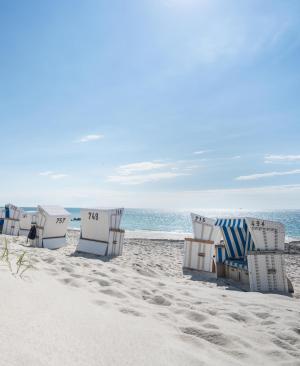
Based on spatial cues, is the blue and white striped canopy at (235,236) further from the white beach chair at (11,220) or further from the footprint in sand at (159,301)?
the white beach chair at (11,220)

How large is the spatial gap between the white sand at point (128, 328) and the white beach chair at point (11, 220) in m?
15.9

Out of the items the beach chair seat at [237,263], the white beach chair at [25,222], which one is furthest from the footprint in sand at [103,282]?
the white beach chair at [25,222]

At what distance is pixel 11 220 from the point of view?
744 inches

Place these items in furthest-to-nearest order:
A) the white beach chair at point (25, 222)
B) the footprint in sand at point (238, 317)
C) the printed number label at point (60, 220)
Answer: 1. the white beach chair at point (25, 222)
2. the printed number label at point (60, 220)
3. the footprint in sand at point (238, 317)

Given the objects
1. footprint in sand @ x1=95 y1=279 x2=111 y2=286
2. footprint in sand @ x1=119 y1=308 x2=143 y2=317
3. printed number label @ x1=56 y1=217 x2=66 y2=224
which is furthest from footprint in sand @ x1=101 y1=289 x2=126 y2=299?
printed number label @ x1=56 y1=217 x2=66 y2=224

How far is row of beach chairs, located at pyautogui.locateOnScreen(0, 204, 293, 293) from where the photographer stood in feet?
24.1

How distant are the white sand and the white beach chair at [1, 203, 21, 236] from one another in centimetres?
1589

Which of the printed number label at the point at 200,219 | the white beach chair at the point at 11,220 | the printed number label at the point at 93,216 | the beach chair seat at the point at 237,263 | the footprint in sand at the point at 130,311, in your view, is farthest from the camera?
the white beach chair at the point at 11,220

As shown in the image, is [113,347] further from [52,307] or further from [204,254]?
[204,254]

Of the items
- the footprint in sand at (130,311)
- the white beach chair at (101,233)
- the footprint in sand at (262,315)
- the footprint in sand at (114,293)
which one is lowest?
the footprint in sand at (262,315)

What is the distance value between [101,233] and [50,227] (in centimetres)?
352

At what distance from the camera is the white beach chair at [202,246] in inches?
360

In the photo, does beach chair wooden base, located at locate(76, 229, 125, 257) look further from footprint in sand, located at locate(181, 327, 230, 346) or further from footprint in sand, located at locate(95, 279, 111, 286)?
footprint in sand, located at locate(181, 327, 230, 346)

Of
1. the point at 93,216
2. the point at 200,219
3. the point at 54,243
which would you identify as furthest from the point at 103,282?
the point at 54,243
